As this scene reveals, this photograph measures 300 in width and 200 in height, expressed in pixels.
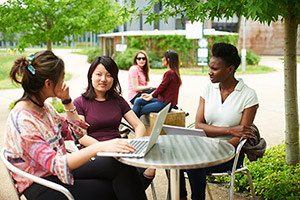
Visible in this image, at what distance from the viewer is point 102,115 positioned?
3.54m

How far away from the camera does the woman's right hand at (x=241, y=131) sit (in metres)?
3.30

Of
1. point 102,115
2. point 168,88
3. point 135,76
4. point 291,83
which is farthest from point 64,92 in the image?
point 135,76

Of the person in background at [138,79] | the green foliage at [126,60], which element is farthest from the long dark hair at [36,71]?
the green foliage at [126,60]

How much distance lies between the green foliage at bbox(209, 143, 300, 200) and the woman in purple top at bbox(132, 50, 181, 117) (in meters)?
1.90

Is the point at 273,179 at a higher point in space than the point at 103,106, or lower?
lower

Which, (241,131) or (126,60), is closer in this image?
(241,131)

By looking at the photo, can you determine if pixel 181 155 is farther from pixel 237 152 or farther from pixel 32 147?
pixel 32 147

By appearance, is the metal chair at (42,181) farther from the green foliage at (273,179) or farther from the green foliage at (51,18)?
the green foliage at (51,18)

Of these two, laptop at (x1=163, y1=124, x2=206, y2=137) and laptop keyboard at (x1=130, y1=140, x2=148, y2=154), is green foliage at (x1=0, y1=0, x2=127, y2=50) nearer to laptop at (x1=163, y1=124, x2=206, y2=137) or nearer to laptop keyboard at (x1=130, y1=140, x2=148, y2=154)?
laptop at (x1=163, y1=124, x2=206, y2=137)

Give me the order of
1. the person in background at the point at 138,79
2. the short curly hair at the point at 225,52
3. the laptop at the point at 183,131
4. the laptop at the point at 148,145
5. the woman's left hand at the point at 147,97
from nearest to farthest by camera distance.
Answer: the laptop at the point at 148,145, the laptop at the point at 183,131, the short curly hair at the point at 225,52, the woman's left hand at the point at 147,97, the person in background at the point at 138,79

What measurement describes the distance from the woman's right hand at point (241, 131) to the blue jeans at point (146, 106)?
2.82 meters

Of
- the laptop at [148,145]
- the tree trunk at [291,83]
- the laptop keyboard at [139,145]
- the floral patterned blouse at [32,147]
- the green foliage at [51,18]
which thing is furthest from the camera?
the green foliage at [51,18]

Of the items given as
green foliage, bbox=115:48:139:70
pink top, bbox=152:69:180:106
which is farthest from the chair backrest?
green foliage, bbox=115:48:139:70

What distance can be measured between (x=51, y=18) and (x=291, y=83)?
6.70 m
